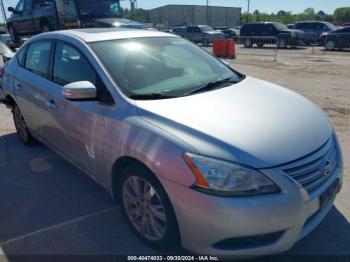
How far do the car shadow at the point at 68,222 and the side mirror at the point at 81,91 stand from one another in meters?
1.15

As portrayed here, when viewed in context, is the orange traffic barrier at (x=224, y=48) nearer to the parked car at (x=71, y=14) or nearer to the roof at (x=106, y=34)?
the parked car at (x=71, y=14)

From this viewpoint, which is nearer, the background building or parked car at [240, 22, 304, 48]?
parked car at [240, 22, 304, 48]

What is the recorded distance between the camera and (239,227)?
2.18m

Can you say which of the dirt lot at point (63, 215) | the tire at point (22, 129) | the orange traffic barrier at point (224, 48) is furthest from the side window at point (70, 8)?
the dirt lot at point (63, 215)

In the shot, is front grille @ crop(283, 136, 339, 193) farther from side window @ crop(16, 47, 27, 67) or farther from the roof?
side window @ crop(16, 47, 27, 67)

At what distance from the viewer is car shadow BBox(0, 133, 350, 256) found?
2.83 metres

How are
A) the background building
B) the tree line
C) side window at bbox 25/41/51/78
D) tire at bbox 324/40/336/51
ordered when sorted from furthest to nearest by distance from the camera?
the background building → the tree line → tire at bbox 324/40/336/51 → side window at bbox 25/41/51/78

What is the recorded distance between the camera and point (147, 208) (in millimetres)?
2736

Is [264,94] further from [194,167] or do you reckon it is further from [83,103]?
[83,103]

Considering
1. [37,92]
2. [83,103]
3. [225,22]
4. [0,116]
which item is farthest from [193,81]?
[225,22]

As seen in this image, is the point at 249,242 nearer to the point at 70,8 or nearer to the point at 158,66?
the point at 158,66

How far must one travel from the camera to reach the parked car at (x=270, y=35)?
80.7ft

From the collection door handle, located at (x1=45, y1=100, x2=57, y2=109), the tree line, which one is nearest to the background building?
the tree line

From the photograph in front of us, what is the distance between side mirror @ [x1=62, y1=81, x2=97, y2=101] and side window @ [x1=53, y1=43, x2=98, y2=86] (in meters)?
0.16
